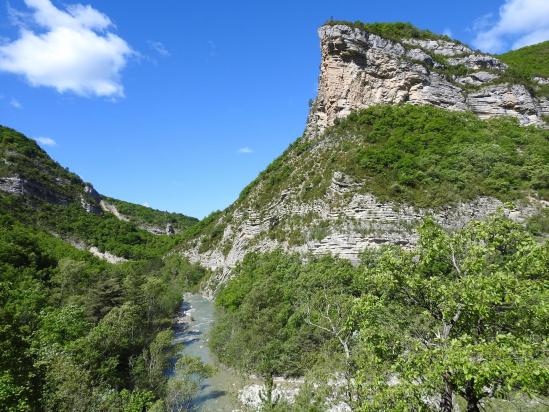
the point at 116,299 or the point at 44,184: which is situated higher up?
the point at 44,184

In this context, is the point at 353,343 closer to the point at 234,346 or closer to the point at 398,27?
the point at 234,346

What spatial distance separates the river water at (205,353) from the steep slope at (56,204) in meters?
33.3

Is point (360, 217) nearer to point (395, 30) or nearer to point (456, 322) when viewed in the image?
point (456, 322)

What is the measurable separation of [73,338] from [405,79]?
175 feet

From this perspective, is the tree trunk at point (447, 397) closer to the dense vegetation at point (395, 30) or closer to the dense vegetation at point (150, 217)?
the dense vegetation at point (395, 30)

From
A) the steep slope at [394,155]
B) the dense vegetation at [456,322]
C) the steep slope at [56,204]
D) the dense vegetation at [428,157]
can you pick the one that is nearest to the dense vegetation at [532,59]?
the steep slope at [394,155]

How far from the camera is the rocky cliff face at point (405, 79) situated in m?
49.9

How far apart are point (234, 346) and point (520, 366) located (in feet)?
79.7

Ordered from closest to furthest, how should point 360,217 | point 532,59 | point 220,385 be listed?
1. point 220,385
2. point 360,217
3. point 532,59

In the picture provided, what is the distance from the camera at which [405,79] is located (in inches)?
2056

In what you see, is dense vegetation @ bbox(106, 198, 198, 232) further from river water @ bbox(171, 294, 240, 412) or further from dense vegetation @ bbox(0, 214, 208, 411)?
dense vegetation @ bbox(0, 214, 208, 411)

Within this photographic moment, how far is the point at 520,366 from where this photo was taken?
554 cm

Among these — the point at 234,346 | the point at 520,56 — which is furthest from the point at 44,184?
the point at 520,56

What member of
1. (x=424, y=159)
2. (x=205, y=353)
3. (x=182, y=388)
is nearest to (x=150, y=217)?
(x=205, y=353)
